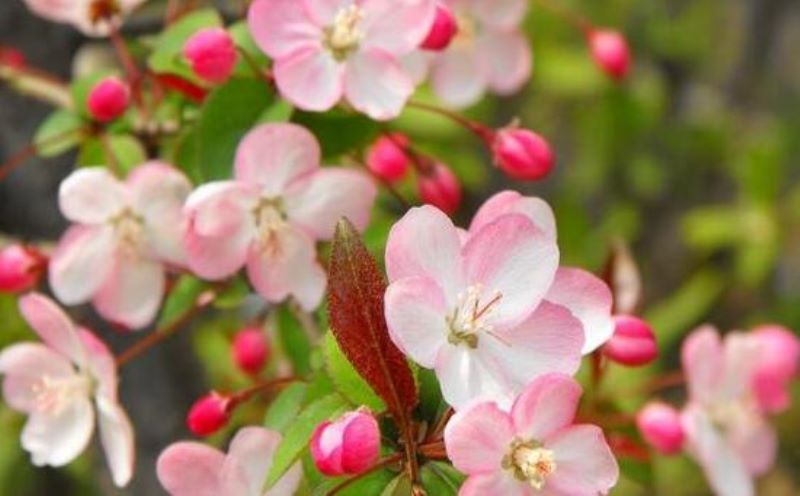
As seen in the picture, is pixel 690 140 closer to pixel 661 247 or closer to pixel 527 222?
pixel 661 247

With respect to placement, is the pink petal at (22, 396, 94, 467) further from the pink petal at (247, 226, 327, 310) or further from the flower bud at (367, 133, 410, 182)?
the flower bud at (367, 133, 410, 182)

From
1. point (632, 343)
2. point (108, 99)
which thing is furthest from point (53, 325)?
point (632, 343)

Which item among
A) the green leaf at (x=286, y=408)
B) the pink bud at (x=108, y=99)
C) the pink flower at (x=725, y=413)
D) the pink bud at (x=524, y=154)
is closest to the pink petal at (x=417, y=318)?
the green leaf at (x=286, y=408)

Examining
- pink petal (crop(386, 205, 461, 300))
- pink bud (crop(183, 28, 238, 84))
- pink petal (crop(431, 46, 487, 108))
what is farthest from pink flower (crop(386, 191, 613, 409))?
pink petal (crop(431, 46, 487, 108))

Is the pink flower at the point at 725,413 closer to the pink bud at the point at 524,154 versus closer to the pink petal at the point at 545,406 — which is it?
the pink bud at the point at 524,154

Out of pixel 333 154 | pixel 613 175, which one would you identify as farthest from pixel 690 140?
Answer: pixel 333 154

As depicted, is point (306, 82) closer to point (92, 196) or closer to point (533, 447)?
point (92, 196)

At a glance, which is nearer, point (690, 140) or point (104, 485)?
point (104, 485)
